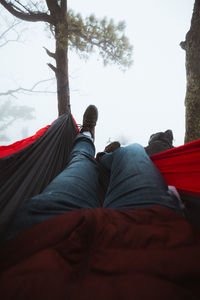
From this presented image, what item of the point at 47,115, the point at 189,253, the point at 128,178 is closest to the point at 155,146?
the point at 128,178

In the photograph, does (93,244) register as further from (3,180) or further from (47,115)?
(47,115)

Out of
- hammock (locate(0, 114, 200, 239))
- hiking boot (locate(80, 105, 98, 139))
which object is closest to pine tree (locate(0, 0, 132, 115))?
hiking boot (locate(80, 105, 98, 139))

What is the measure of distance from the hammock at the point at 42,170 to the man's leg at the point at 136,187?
19cm

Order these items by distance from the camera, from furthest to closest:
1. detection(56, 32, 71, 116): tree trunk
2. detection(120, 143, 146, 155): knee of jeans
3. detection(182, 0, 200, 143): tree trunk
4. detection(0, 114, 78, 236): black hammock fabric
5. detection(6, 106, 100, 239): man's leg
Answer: detection(56, 32, 71, 116): tree trunk → detection(182, 0, 200, 143): tree trunk → detection(120, 143, 146, 155): knee of jeans → detection(0, 114, 78, 236): black hammock fabric → detection(6, 106, 100, 239): man's leg

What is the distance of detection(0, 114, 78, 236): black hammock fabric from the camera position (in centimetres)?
50

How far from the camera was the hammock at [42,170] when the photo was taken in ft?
1.71

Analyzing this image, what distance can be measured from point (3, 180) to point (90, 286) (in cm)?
58

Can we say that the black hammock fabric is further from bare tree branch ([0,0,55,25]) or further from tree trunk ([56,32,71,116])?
bare tree branch ([0,0,55,25])

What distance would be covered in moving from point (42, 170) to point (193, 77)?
121 centimetres

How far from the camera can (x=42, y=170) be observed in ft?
2.38

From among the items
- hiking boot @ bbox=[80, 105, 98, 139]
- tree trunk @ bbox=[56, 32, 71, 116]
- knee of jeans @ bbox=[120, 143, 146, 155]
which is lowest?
knee of jeans @ bbox=[120, 143, 146, 155]

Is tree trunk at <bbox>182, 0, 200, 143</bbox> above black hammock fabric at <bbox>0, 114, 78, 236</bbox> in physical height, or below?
above

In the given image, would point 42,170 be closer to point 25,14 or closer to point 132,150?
point 132,150

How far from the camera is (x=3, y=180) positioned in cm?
58
